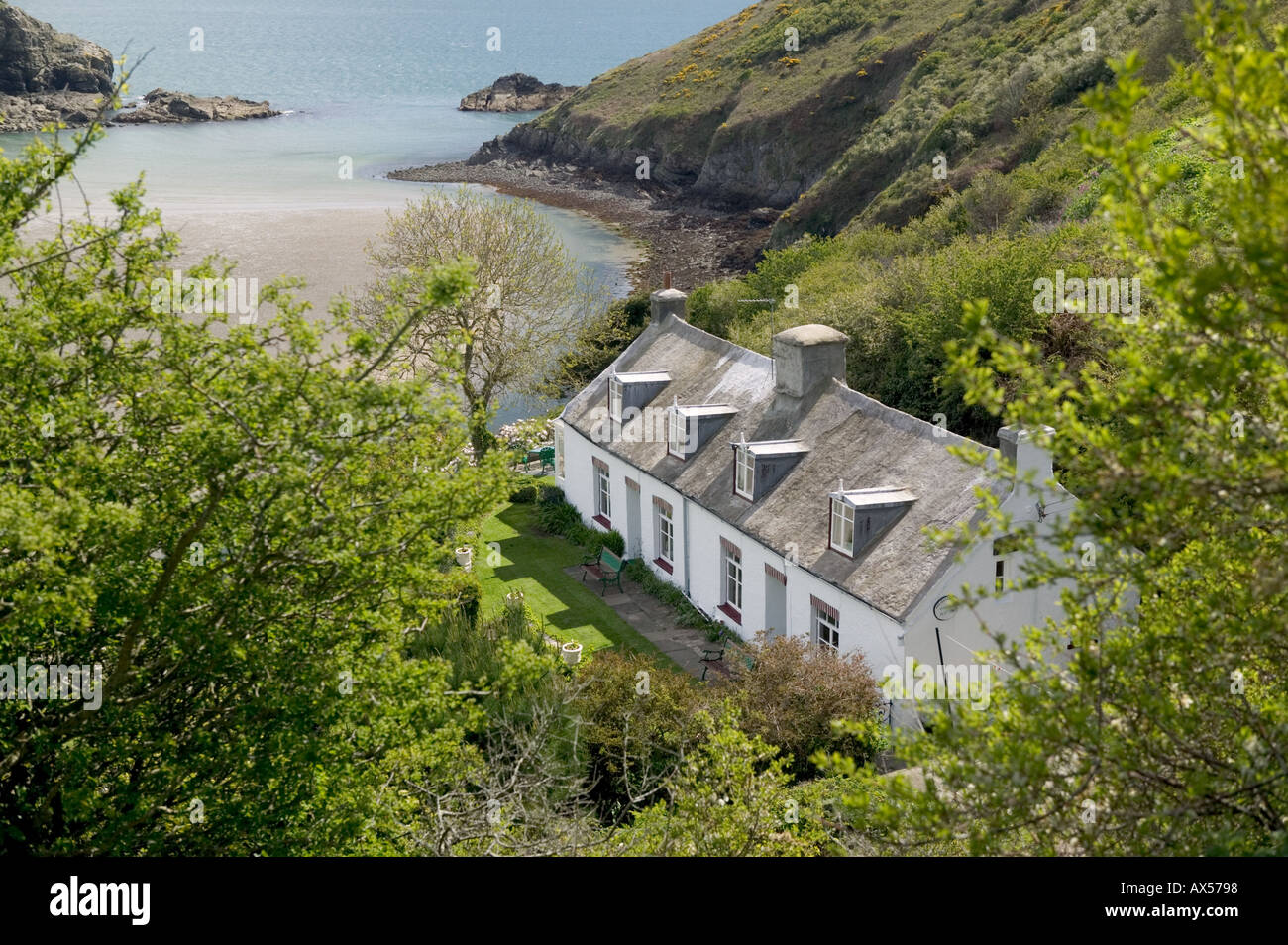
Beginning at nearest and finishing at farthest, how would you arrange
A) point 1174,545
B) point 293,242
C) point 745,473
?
1. point 1174,545
2. point 745,473
3. point 293,242

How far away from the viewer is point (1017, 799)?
889 centimetres

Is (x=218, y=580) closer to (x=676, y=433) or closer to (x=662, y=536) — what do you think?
(x=676, y=433)

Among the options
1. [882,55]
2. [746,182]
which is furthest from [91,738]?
[882,55]

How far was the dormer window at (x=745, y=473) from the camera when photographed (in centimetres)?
2805

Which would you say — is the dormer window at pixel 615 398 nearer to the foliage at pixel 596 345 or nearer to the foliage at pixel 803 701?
the foliage at pixel 596 345

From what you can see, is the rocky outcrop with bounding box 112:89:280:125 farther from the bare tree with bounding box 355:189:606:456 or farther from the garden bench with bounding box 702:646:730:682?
the garden bench with bounding box 702:646:730:682

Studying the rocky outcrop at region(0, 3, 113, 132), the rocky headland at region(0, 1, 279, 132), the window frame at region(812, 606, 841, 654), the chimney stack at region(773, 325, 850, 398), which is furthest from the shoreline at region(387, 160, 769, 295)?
the window frame at region(812, 606, 841, 654)

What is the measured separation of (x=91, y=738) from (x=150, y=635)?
1166 mm

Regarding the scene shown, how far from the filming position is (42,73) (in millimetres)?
131125

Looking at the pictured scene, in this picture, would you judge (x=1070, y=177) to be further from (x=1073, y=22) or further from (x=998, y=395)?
(x=998, y=395)

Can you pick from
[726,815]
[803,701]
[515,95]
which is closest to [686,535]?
[803,701]

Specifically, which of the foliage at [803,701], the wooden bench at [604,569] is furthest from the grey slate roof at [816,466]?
the wooden bench at [604,569]

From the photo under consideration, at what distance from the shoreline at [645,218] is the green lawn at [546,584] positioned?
1430 inches

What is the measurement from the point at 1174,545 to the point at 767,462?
63.4 feet
